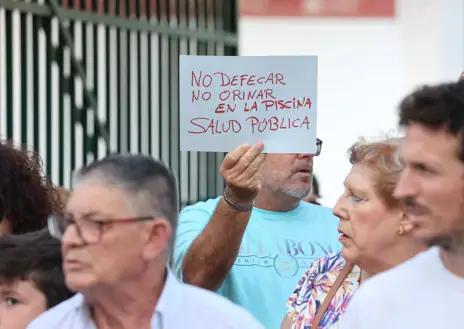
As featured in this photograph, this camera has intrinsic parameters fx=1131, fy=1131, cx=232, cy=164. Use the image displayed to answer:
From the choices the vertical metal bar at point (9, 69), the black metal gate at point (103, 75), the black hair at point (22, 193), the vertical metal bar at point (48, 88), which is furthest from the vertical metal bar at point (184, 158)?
the black hair at point (22, 193)

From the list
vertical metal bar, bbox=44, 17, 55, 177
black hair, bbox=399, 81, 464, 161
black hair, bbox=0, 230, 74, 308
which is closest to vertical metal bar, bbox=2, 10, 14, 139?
vertical metal bar, bbox=44, 17, 55, 177

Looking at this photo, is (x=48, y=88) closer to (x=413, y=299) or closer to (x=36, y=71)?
(x=36, y=71)

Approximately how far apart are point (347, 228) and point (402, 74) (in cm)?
985

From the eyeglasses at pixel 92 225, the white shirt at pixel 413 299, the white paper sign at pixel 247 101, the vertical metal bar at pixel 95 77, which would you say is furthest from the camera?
the vertical metal bar at pixel 95 77

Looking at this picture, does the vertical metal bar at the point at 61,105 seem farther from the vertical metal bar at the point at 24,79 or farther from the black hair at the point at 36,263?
the black hair at the point at 36,263

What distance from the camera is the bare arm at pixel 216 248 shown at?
11.9ft

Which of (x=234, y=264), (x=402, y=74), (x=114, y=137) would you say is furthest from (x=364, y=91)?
(x=234, y=264)

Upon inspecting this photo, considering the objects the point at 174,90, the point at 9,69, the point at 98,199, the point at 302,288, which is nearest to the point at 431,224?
the point at 98,199

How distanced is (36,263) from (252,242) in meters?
0.97

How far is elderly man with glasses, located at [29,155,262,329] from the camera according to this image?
2609mm

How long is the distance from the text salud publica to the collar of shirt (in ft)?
3.04

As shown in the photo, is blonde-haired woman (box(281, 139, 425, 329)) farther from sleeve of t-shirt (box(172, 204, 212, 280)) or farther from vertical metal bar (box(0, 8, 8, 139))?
vertical metal bar (box(0, 8, 8, 139))

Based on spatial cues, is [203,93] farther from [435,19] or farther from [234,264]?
[435,19]

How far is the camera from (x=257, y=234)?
3.96 m
